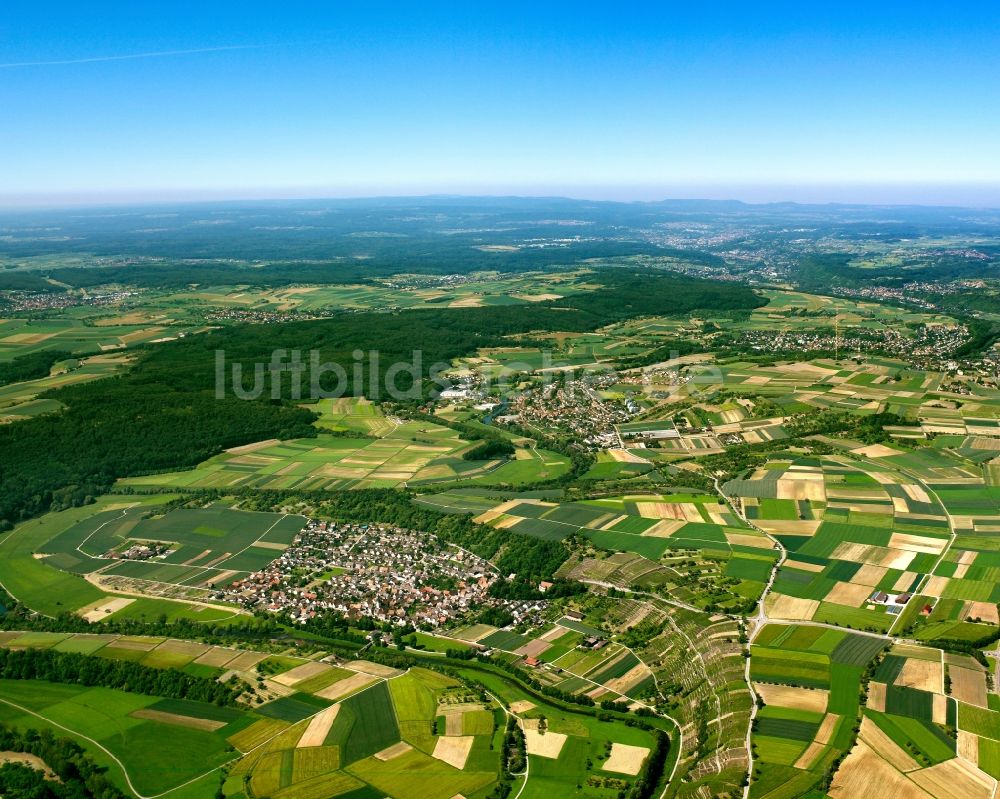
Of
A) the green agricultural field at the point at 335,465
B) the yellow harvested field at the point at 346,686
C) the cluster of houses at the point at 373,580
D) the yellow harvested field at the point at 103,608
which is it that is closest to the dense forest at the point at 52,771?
the yellow harvested field at the point at 346,686

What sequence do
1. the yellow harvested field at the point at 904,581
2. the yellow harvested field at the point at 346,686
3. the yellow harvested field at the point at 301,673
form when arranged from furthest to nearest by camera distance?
the yellow harvested field at the point at 904,581 < the yellow harvested field at the point at 301,673 < the yellow harvested field at the point at 346,686

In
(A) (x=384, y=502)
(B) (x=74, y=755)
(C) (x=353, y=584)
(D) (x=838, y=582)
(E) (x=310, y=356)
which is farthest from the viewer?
(E) (x=310, y=356)

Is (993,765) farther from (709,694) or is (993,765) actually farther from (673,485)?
(673,485)

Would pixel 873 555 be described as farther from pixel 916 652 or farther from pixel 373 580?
pixel 373 580

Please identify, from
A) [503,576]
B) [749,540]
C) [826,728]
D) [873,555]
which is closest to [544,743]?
[826,728]

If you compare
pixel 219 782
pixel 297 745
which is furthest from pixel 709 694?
pixel 219 782

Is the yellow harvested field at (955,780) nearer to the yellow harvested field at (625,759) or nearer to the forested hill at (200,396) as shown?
the yellow harvested field at (625,759)

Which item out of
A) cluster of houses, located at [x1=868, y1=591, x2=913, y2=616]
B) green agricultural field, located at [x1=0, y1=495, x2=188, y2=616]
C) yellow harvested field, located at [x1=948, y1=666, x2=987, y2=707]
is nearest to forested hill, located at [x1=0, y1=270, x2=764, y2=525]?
green agricultural field, located at [x1=0, y1=495, x2=188, y2=616]
